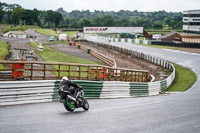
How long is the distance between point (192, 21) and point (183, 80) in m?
92.4

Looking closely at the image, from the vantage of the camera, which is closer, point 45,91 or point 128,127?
point 128,127

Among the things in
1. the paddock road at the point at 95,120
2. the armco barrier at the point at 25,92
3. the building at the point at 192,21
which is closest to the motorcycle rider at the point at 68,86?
the paddock road at the point at 95,120

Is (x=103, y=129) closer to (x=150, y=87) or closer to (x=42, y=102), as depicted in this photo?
(x=42, y=102)

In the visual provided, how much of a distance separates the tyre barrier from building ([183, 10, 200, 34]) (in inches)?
3784

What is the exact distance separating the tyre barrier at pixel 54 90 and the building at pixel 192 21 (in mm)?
96117

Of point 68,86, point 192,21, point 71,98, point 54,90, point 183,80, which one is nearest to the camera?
point 71,98

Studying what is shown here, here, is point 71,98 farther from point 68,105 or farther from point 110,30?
point 110,30

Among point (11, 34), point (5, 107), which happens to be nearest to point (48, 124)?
point (5, 107)

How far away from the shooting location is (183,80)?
1415 inches

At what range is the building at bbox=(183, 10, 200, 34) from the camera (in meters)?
120

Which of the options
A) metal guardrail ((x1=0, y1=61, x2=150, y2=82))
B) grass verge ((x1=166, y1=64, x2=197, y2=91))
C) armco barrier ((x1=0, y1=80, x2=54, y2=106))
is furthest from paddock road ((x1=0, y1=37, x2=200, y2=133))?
grass verge ((x1=166, y1=64, x2=197, y2=91))

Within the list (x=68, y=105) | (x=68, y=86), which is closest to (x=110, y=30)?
(x=68, y=86)

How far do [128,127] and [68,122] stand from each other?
2048 millimetres

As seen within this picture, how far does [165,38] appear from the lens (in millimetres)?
115312
